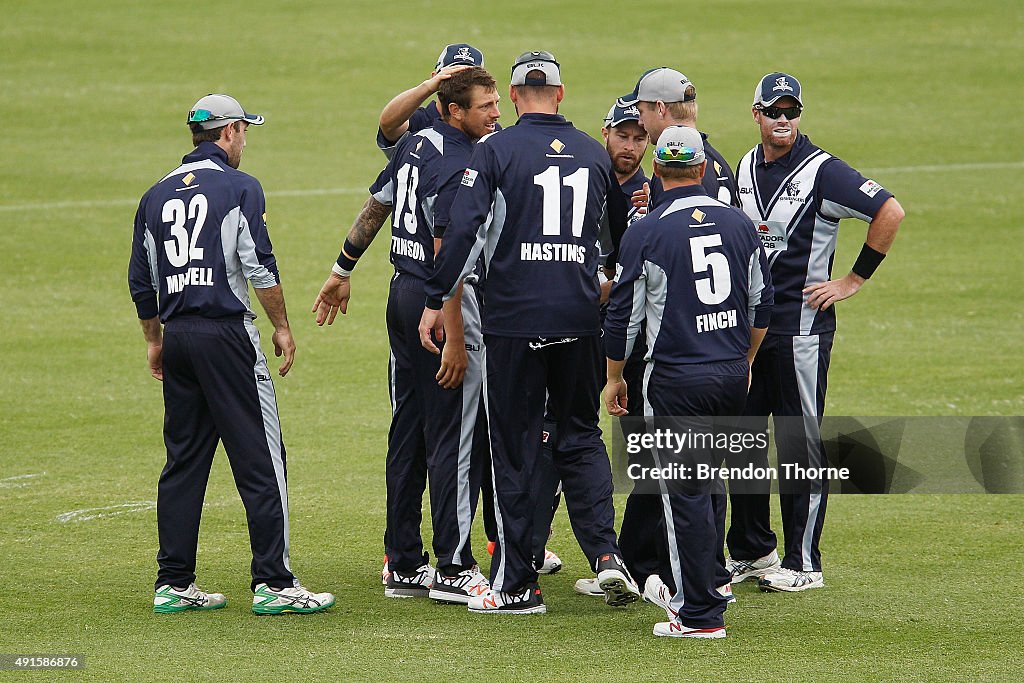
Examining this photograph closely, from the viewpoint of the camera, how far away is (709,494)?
580 cm

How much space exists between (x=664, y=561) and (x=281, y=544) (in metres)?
1.74

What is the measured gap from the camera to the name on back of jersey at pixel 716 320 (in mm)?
5801

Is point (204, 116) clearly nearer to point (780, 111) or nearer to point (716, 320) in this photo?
point (716, 320)

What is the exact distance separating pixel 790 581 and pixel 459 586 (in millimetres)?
1614

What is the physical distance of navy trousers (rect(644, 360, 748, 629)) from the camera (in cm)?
576

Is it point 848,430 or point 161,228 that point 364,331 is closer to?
point 848,430

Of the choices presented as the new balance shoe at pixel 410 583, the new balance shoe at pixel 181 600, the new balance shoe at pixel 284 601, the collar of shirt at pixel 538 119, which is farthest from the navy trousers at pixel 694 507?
the new balance shoe at pixel 181 600

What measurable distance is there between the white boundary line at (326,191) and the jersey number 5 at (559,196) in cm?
1119

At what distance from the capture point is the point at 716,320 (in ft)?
19.1

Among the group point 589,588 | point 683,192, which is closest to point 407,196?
point 683,192

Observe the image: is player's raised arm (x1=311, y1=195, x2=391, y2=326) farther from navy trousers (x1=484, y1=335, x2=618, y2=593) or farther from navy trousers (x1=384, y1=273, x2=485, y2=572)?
navy trousers (x1=484, y1=335, x2=618, y2=593)

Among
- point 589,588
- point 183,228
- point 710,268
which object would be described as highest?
point 183,228

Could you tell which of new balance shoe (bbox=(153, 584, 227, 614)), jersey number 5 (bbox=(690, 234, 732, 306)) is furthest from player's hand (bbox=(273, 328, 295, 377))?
jersey number 5 (bbox=(690, 234, 732, 306))

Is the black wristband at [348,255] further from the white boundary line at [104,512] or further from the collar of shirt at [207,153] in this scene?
the white boundary line at [104,512]
